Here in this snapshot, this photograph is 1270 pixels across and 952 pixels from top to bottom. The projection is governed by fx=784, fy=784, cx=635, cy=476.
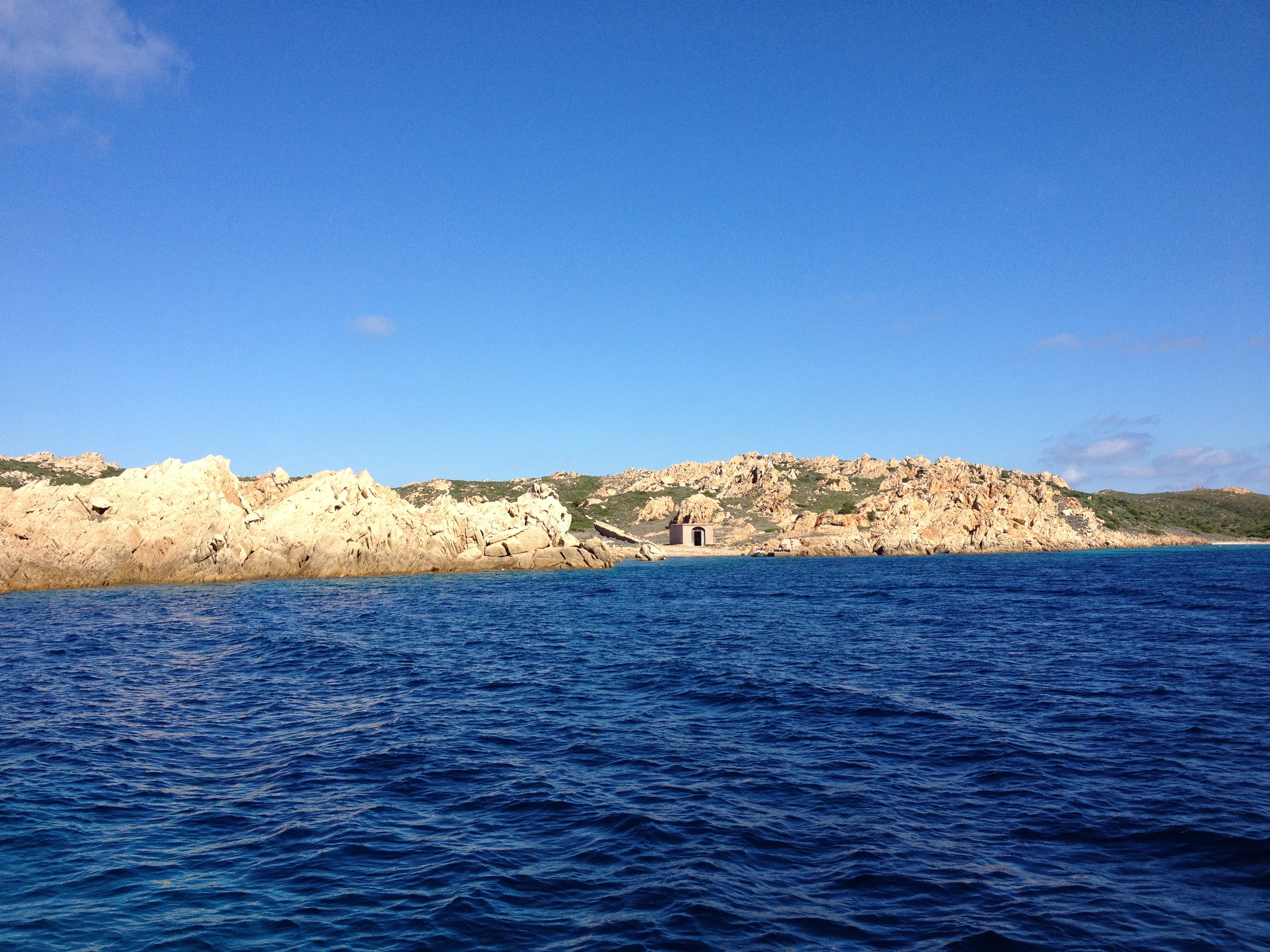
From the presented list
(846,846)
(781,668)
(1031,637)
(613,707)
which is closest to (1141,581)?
(1031,637)

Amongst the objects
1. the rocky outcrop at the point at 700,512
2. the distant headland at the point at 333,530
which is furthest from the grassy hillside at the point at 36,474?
the rocky outcrop at the point at 700,512

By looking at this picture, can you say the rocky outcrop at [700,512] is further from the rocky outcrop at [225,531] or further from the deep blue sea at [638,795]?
the deep blue sea at [638,795]

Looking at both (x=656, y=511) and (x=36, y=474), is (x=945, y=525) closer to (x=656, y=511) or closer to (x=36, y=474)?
(x=656, y=511)

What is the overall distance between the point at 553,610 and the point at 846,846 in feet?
138

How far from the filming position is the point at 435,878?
11.7 meters

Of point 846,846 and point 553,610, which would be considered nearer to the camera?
point 846,846

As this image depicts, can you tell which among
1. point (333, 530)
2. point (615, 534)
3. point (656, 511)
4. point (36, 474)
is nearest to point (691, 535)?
point (615, 534)

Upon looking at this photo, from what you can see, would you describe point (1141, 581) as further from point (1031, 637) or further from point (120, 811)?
point (120, 811)

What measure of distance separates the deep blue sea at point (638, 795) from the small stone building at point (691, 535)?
12601cm

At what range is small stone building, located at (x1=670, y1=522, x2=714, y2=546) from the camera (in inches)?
6412

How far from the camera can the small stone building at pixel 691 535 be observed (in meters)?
163

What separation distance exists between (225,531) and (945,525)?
128 m

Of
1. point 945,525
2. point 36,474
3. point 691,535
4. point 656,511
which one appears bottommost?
point 691,535

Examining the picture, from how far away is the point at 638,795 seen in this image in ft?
50.8
